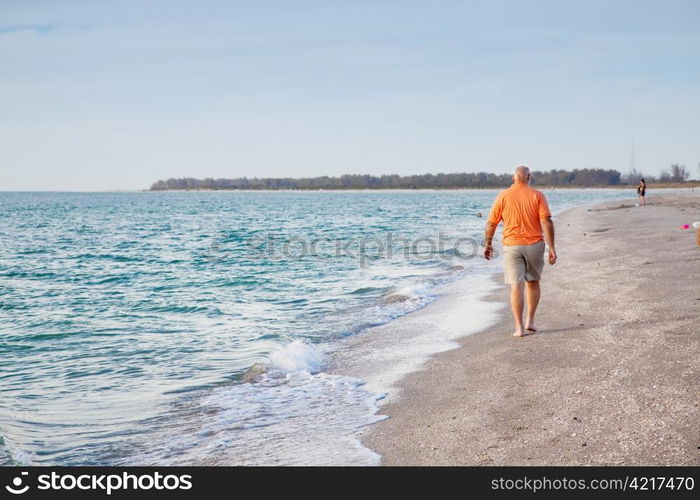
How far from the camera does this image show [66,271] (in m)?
23.2

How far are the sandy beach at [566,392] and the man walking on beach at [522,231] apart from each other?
818 millimetres

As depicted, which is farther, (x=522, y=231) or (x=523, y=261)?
(x=523, y=261)

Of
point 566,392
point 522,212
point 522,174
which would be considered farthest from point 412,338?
point 566,392

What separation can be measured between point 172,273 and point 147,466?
17634 millimetres

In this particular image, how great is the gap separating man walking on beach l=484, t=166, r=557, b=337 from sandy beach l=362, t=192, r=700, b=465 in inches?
32.2

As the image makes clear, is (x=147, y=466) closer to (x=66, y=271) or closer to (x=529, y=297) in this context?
(x=529, y=297)

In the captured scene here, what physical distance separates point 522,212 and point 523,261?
2.28 feet

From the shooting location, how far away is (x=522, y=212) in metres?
8.41

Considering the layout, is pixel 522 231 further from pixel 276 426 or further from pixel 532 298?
pixel 276 426

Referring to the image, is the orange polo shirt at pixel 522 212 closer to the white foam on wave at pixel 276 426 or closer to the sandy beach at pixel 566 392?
the sandy beach at pixel 566 392

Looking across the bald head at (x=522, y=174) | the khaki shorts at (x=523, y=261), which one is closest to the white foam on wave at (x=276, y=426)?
the khaki shorts at (x=523, y=261)

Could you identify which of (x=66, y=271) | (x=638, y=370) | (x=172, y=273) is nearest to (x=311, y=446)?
(x=638, y=370)

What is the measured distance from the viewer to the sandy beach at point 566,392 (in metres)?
4.68

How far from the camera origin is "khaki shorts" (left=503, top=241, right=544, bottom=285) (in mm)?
8469
